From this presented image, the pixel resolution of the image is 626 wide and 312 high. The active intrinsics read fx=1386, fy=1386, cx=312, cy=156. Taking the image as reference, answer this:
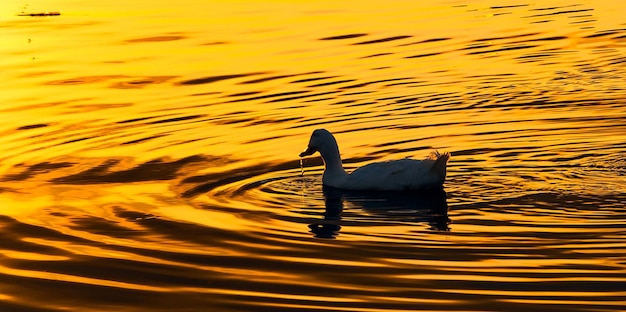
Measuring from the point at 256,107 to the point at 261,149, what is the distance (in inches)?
119

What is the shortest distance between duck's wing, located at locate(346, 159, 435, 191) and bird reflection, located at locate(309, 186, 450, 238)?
109mm

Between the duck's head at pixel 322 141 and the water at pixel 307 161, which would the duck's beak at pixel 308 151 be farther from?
the water at pixel 307 161

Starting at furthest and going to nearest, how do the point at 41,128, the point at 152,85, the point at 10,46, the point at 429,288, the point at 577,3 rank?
1. the point at 577,3
2. the point at 10,46
3. the point at 152,85
4. the point at 41,128
5. the point at 429,288

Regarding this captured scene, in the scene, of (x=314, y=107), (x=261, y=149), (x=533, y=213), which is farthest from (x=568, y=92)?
(x=533, y=213)

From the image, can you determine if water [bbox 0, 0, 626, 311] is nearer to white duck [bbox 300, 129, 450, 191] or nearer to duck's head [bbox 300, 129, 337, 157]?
white duck [bbox 300, 129, 450, 191]

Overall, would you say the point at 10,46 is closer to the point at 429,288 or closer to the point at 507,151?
the point at 507,151

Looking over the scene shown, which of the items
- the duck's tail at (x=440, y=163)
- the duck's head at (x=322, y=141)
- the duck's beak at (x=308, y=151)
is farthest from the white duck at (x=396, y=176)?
the duck's beak at (x=308, y=151)

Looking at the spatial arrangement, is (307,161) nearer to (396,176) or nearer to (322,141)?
(322,141)

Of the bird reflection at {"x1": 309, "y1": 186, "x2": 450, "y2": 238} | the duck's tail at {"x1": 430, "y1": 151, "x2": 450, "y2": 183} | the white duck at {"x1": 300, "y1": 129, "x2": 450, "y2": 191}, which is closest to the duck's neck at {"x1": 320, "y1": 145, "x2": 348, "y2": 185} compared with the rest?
the white duck at {"x1": 300, "y1": 129, "x2": 450, "y2": 191}

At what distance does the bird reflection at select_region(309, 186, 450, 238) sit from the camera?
13.1 metres

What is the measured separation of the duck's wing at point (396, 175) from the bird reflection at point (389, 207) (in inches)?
4.3

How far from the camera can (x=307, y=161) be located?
17.4 m

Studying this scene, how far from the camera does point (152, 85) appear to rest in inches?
890

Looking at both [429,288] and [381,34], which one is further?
[381,34]
